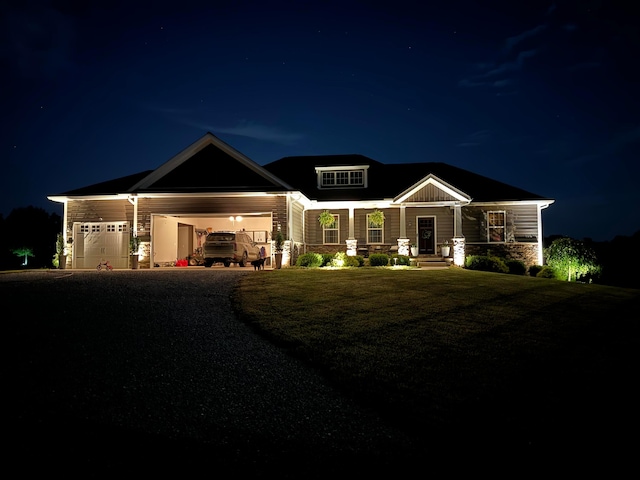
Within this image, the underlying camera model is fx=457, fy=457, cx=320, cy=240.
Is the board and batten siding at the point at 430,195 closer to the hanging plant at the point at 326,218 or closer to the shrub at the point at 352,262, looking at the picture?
the shrub at the point at 352,262

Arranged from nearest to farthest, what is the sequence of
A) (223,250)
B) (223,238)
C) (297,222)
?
(223,250) < (223,238) < (297,222)

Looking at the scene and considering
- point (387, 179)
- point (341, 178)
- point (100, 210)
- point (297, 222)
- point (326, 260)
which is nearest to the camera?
point (100, 210)

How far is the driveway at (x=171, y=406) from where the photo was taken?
160 inches

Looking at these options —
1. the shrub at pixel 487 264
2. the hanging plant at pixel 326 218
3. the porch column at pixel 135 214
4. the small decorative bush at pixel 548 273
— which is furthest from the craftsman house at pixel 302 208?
the small decorative bush at pixel 548 273

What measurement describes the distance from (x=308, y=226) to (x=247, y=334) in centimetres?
1825

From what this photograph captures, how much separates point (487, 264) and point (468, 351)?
1466cm

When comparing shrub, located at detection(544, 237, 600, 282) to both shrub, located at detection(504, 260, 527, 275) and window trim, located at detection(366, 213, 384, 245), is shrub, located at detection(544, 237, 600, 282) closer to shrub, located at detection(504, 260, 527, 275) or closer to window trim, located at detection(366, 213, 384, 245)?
shrub, located at detection(504, 260, 527, 275)

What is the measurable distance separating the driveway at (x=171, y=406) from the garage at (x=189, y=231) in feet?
49.2

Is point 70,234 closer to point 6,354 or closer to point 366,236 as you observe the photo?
point 366,236

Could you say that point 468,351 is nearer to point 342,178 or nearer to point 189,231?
point 342,178

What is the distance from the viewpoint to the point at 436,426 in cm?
491

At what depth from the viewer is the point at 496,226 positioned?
2455cm

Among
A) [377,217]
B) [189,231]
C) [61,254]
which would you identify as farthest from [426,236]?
[61,254]

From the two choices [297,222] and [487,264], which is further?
[297,222]
